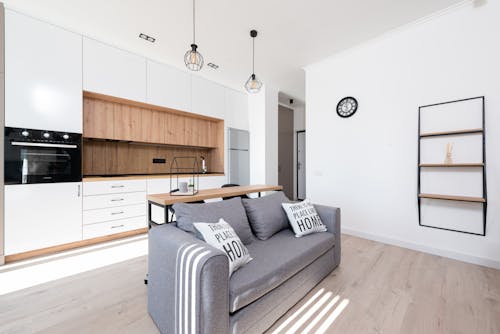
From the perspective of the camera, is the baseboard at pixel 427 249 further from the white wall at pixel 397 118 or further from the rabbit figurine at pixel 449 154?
the rabbit figurine at pixel 449 154

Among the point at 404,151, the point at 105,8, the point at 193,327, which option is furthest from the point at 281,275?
the point at 105,8

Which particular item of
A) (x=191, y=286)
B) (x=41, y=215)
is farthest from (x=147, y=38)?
(x=191, y=286)

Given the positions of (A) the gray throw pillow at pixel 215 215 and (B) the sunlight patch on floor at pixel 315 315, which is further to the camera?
(A) the gray throw pillow at pixel 215 215

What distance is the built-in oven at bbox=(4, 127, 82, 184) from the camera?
2.36 m

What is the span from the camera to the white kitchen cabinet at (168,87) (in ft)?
11.5

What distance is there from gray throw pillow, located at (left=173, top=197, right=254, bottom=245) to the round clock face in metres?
2.40

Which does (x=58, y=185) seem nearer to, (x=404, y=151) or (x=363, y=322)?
(x=363, y=322)

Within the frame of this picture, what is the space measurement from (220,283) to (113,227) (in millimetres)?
2736

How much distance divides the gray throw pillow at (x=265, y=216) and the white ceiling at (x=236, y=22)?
7.19 ft

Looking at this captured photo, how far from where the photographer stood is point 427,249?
2646 mm

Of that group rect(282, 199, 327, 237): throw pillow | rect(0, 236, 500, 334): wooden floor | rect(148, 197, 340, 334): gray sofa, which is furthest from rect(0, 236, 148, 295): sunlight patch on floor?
rect(282, 199, 327, 237): throw pillow

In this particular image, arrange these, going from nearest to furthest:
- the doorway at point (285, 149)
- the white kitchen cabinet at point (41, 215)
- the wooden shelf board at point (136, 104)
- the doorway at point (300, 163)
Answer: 1. the white kitchen cabinet at point (41, 215)
2. the wooden shelf board at point (136, 104)
3. the doorway at point (285, 149)
4. the doorway at point (300, 163)

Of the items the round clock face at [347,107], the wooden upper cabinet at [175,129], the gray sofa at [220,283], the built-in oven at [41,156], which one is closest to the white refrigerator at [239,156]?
the wooden upper cabinet at [175,129]

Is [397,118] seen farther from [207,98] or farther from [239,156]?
[207,98]
